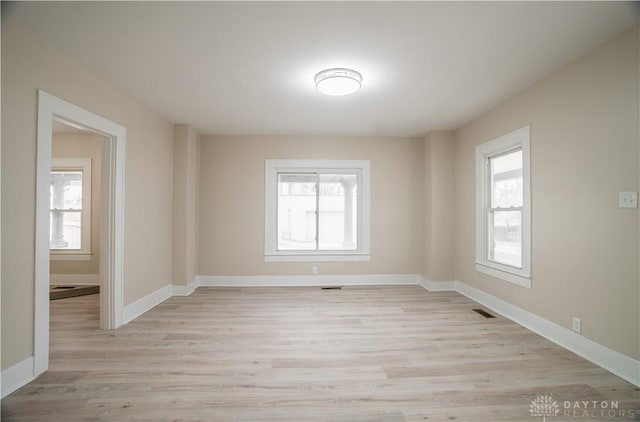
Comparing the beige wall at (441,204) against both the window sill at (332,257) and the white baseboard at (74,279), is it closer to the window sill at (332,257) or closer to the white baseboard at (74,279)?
the window sill at (332,257)

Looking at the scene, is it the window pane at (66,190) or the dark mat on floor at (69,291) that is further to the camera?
the window pane at (66,190)

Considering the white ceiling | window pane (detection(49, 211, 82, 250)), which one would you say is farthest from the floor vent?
window pane (detection(49, 211, 82, 250))

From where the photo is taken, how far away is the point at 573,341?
2.63m

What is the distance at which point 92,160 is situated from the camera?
16.9ft

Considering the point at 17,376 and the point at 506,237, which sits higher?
the point at 506,237

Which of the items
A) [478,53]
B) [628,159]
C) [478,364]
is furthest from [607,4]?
[478,364]

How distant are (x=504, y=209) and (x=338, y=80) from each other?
105 inches

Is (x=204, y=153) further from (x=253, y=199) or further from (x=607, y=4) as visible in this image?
(x=607, y=4)

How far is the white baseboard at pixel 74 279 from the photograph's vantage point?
504cm

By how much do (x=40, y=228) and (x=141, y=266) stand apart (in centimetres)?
156

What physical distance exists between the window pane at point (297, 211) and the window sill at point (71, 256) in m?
3.38

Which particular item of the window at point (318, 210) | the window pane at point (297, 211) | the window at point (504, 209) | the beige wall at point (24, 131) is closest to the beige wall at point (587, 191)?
the window at point (504, 209)

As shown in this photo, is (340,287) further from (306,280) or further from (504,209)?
(504,209)

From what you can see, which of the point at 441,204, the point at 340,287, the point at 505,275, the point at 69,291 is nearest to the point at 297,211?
the point at 340,287
